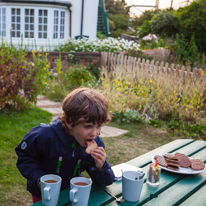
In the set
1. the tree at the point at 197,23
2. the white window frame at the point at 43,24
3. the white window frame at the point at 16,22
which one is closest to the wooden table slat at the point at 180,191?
the tree at the point at 197,23

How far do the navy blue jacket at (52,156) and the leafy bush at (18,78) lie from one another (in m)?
3.25

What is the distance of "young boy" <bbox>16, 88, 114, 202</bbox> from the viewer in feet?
4.79

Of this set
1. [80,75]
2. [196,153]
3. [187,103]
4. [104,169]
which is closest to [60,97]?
[80,75]

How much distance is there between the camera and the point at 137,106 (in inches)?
223

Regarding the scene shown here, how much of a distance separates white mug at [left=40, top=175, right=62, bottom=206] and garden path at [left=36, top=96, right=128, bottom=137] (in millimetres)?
3288

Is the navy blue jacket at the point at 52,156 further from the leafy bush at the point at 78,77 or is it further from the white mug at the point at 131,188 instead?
the leafy bush at the point at 78,77

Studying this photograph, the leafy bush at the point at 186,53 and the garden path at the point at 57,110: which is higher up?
the leafy bush at the point at 186,53

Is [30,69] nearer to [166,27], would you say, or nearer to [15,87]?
[15,87]

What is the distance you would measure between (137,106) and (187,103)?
101 cm

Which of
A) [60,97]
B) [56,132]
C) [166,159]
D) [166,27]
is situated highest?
[166,27]

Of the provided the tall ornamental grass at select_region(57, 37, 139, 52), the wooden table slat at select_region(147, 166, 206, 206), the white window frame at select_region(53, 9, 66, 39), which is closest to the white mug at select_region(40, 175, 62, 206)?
the wooden table slat at select_region(147, 166, 206, 206)

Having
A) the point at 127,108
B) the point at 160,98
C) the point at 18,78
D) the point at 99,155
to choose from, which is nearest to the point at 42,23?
the point at 18,78

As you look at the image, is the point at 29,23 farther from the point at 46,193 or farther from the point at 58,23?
the point at 46,193

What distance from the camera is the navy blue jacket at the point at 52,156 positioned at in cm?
151
